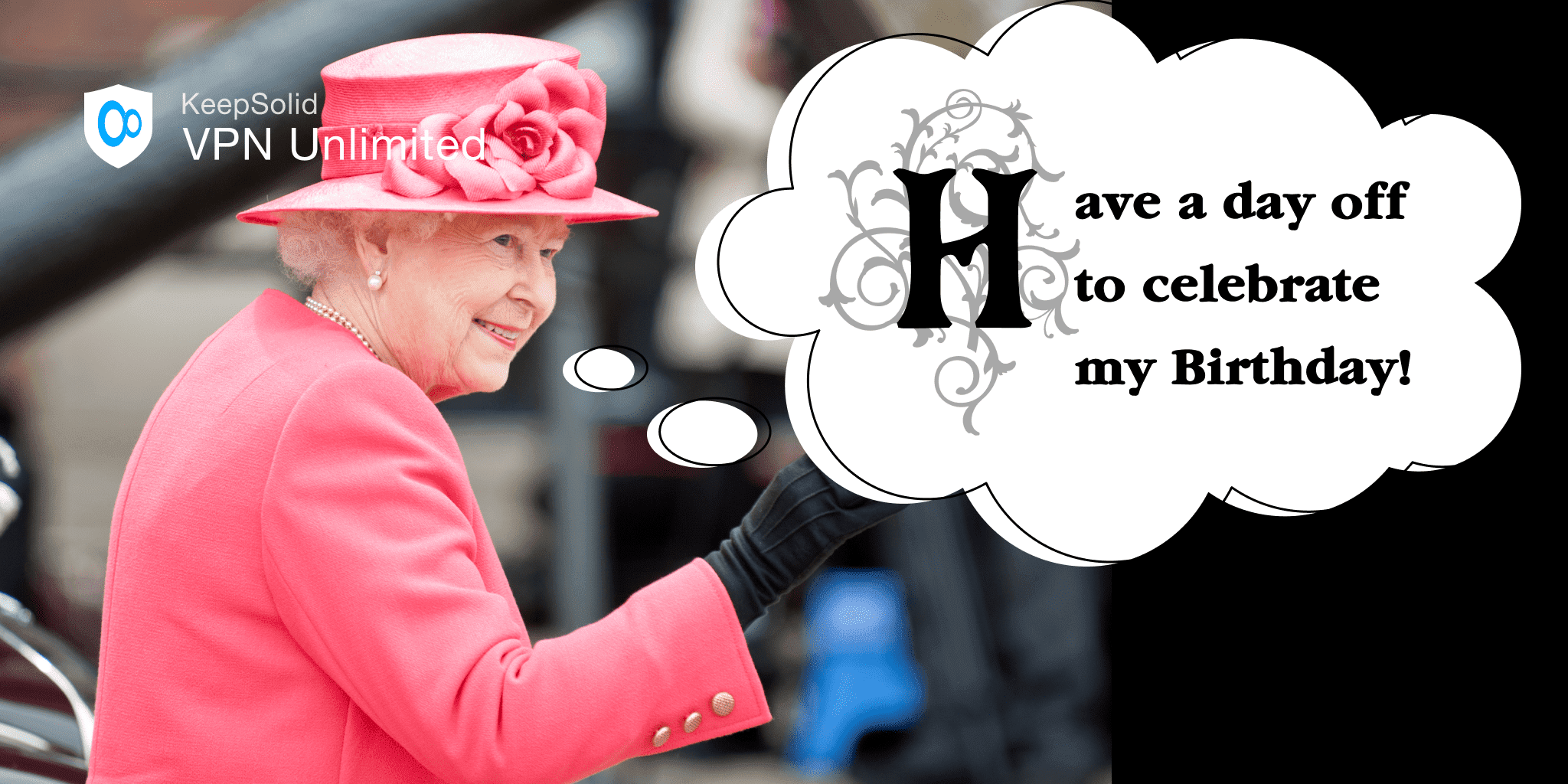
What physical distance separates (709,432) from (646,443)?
5.9 inches

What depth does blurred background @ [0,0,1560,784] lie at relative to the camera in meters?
2.28

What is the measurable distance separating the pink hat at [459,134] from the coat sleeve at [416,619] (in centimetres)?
28

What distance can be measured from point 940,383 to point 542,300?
3.41ft

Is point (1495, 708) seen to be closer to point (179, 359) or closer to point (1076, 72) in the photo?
point (1076, 72)

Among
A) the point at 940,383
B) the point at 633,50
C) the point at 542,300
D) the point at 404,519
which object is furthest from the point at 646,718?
the point at 633,50

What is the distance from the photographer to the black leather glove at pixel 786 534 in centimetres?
133

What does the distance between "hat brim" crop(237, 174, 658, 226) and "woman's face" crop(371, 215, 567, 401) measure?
0.03m

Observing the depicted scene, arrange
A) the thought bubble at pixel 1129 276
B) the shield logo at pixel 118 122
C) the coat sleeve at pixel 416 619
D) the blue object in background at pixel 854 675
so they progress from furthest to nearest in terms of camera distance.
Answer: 1. the blue object in background at pixel 854 675
2. the thought bubble at pixel 1129 276
3. the shield logo at pixel 118 122
4. the coat sleeve at pixel 416 619

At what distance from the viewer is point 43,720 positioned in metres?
1.75

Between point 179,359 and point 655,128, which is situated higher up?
point 655,128

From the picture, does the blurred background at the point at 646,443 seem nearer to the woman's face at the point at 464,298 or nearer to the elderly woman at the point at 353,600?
the woman's face at the point at 464,298


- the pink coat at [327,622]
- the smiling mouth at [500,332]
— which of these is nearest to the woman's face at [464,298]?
the smiling mouth at [500,332]

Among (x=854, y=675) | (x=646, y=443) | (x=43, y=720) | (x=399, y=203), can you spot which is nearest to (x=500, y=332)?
(x=399, y=203)

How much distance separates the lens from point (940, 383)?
2.25 meters
